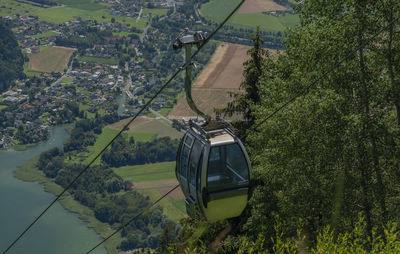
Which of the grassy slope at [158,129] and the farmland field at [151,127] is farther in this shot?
the farmland field at [151,127]

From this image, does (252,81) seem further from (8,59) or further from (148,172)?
(8,59)

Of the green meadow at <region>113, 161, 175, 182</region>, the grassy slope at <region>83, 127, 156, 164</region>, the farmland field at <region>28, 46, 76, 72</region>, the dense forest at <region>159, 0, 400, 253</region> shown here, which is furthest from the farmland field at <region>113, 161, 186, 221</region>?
the dense forest at <region>159, 0, 400, 253</region>

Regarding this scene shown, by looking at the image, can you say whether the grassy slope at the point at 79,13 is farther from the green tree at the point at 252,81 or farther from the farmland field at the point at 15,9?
the green tree at the point at 252,81

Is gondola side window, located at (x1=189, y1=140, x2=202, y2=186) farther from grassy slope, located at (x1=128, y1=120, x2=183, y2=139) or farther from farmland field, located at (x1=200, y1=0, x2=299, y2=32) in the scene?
farmland field, located at (x1=200, y1=0, x2=299, y2=32)

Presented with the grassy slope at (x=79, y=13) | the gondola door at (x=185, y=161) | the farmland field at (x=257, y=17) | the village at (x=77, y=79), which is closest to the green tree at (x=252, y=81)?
the gondola door at (x=185, y=161)

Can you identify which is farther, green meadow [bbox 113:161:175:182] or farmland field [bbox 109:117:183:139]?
farmland field [bbox 109:117:183:139]

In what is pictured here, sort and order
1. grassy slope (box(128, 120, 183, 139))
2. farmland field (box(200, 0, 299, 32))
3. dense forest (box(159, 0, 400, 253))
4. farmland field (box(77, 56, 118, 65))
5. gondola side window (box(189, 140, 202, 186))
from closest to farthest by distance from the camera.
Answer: gondola side window (box(189, 140, 202, 186)), dense forest (box(159, 0, 400, 253)), grassy slope (box(128, 120, 183, 139)), farmland field (box(200, 0, 299, 32)), farmland field (box(77, 56, 118, 65))

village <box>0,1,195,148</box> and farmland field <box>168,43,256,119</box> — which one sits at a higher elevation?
farmland field <box>168,43,256,119</box>
